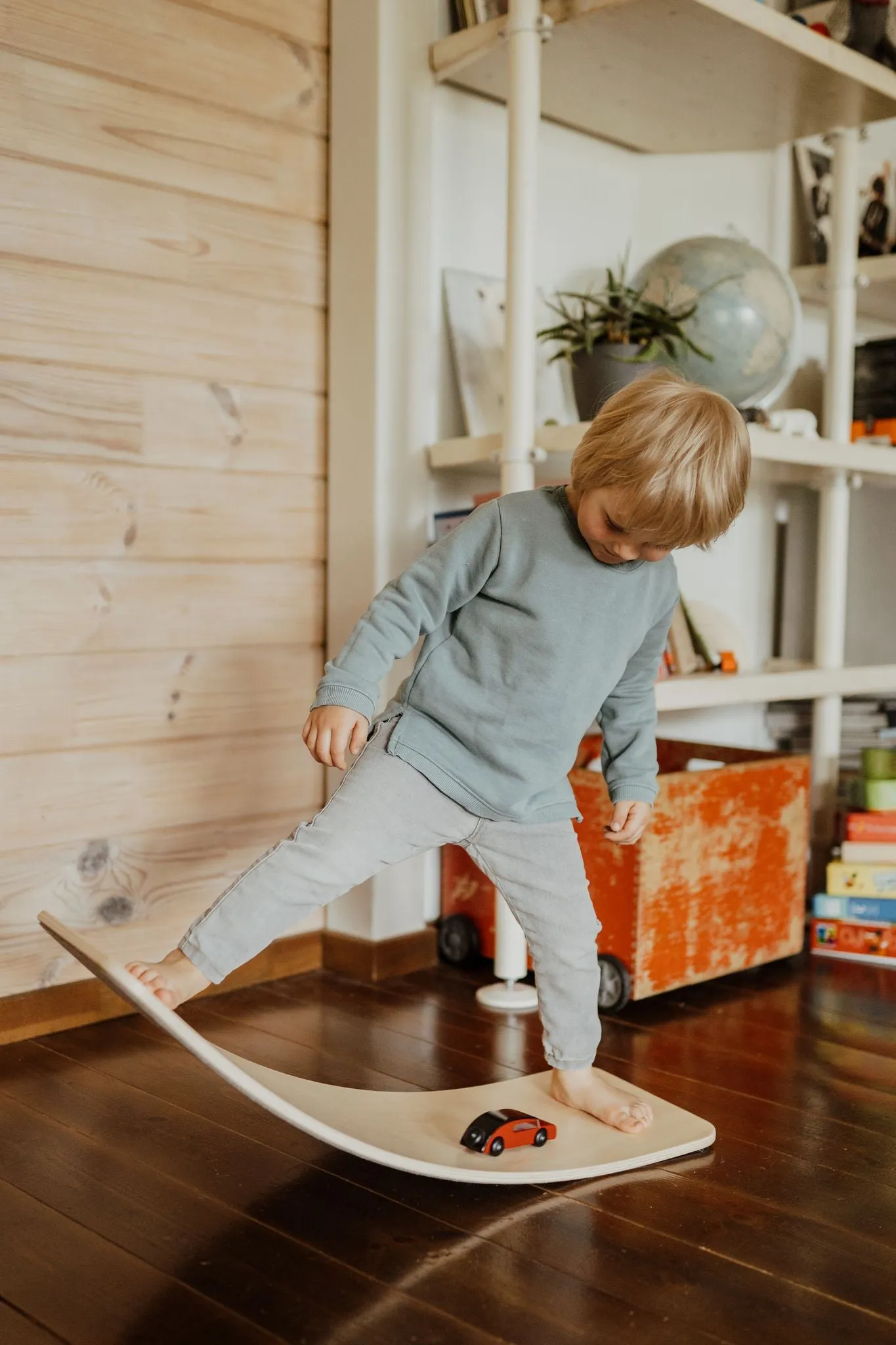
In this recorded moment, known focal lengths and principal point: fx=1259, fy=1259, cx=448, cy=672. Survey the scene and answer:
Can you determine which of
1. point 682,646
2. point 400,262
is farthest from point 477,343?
point 682,646

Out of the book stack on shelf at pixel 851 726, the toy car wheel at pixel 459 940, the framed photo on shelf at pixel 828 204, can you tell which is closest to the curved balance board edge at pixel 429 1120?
the toy car wheel at pixel 459 940

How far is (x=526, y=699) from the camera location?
4.06 feet

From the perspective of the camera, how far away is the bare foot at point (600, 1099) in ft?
4.11

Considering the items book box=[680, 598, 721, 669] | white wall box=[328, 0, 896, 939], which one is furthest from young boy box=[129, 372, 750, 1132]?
book box=[680, 598, 721, 669]

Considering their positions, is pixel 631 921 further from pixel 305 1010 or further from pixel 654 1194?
pixel 654 1194

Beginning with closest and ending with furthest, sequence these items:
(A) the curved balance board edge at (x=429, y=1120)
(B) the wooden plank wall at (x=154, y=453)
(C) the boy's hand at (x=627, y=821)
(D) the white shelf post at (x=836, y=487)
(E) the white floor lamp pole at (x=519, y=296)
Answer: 1. (A) the curved balance board edge at (x=429, y=1120)
2. (C) the boy's hand at (x=627, y=821)
3. (B) the wooden plank wall at (x=154, y=453)
4. (E) the white floor lamp pole at (x=519, y=296)
5. (D) the white shelf post at (x=836, y=487)

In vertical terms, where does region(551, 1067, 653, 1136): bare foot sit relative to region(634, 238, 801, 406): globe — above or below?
below

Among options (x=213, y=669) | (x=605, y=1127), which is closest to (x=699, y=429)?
(x=605, y=1127)

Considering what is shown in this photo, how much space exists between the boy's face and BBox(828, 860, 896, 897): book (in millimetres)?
982

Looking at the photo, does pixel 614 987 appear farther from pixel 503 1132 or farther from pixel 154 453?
pixel 154 453

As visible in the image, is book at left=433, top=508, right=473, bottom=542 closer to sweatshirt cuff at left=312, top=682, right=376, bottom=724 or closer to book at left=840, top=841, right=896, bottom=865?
sweatshirt cuff at left=312, top=682, right=376, bottom=724

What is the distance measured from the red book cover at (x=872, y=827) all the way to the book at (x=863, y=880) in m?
0.04

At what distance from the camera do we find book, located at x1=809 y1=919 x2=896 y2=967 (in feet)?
6.47

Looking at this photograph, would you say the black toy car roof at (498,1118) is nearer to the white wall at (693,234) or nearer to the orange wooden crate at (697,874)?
the orange wooden crate at (697,874)
